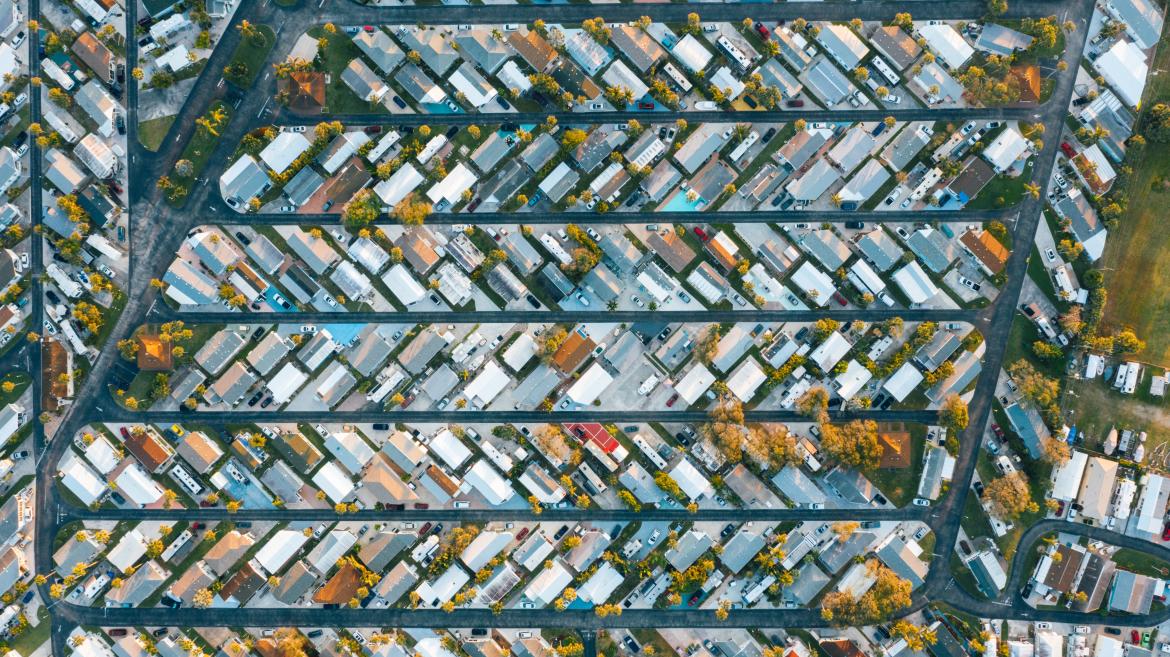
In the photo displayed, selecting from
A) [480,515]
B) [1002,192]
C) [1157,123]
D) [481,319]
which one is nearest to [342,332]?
[481,319]

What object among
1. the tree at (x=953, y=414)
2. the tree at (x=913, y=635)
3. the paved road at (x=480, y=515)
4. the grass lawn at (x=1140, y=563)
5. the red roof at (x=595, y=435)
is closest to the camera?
the tree at (x=953, y=414)

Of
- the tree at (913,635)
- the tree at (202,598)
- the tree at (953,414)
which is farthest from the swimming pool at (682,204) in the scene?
the tree at (202,598)

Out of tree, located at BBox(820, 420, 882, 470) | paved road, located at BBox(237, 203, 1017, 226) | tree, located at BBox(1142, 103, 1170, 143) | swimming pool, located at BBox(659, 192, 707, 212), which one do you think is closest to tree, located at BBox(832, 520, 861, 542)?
tree, located at BBox(820, 420, 882, 470)

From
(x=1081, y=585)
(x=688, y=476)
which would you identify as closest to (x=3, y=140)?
(x=688, y=476)

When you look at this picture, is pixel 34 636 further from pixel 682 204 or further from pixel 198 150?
pixel 682 204

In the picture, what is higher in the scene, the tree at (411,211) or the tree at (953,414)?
the tree at (411,211)

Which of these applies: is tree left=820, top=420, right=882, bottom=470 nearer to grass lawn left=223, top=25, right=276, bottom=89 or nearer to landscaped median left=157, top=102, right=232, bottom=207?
grass lawn left=223, top=25, right=276, bottom=89

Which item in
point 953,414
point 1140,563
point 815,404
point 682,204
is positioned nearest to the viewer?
point 953,414

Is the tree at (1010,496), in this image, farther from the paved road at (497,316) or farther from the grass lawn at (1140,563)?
the paved road at (497,316)
